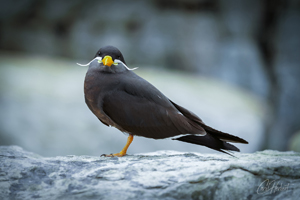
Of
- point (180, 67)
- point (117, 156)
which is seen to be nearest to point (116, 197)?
point (117, 156)

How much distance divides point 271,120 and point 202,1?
319 centimetres

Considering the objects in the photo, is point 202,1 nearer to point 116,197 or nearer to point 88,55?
→ point 88,55

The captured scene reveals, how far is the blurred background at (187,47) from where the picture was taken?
7.46 m

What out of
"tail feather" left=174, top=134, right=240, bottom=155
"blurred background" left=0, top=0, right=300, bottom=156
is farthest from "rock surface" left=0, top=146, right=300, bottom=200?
"blurred background" left=0, top=0, right=300, bottom=156

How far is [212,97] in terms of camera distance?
7.58 m

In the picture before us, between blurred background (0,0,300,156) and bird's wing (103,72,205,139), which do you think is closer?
bird's wing (103,72,205,139)

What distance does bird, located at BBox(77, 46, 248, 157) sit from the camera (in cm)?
294

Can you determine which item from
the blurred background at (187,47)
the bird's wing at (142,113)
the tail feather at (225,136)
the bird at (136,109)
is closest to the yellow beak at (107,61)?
the bird at (136,109)

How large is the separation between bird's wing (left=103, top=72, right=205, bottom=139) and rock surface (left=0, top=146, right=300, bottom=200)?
0.31 metres

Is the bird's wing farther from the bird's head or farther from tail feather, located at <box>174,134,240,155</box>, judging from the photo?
the bird's head

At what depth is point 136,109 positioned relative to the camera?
2.96 m

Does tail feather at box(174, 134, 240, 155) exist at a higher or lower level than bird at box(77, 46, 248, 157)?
lower

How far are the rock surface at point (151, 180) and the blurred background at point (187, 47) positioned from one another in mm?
4548

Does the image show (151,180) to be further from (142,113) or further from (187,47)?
(187,47)
